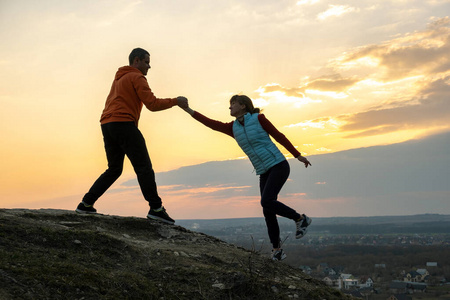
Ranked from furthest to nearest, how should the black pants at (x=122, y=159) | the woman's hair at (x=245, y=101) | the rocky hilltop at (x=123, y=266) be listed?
the black pants at (x=122, y=159) → the woman's hair at (x=245, y=101) → the rocky hilltop at (x=123, y=266)

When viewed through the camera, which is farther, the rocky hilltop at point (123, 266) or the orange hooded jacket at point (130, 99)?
the orange hooded jacket at point (130, 99)

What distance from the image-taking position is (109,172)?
708 centimetres

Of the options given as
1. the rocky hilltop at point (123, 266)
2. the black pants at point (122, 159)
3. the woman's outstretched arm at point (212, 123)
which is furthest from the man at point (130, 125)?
the rocky hilltop at point (123, 266)

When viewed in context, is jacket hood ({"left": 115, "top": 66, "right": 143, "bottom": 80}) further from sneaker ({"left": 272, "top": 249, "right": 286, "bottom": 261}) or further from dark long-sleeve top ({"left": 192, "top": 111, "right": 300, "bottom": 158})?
sneaker ({"left": 272, "top": 249, "right": 286, "bottom": 261})

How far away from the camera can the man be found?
6707 millimetres

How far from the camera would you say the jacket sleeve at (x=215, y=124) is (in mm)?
6848

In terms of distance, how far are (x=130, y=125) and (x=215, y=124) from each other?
3.94 ft

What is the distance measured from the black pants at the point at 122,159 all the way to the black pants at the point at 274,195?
159cm

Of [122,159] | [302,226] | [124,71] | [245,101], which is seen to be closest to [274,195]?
[302,226]

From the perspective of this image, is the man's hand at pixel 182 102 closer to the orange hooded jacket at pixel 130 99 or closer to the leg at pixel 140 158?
the orange hooded jacket at pixel 130 99

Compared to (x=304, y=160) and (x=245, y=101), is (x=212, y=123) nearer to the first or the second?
(x=245, y=101)

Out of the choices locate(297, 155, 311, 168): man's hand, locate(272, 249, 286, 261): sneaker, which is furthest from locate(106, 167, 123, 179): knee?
locate(297, 155, 311, 168): man's hand

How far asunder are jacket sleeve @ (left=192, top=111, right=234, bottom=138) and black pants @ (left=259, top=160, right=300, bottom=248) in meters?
0.81

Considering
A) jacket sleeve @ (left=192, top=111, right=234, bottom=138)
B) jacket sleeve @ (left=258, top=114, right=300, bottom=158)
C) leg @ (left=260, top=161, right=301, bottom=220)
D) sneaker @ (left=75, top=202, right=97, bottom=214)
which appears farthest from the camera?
sneaker @ (left=75, top=202, right=97, bottom=214)
